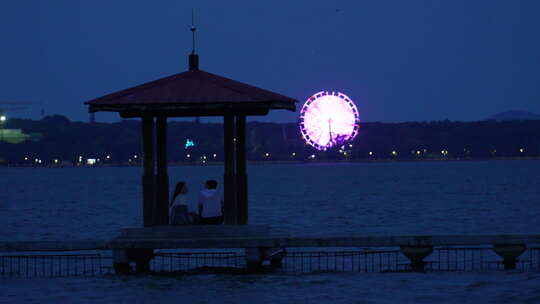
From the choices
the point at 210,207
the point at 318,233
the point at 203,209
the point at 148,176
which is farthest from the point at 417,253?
the point at 318,233

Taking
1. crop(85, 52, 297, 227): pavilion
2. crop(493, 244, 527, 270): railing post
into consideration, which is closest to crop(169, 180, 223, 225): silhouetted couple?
crop(85, 52, 297, 227): pavilion

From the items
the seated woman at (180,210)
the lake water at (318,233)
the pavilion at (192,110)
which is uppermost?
the pavilion at (192,110)

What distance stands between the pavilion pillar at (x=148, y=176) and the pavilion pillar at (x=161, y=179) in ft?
1.25

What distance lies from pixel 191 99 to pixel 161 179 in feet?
9.18

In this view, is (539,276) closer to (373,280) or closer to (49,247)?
(373,280)

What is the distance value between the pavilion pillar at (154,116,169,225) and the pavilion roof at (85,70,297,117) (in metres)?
0.62

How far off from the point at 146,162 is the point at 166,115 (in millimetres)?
1397

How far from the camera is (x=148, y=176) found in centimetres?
2823

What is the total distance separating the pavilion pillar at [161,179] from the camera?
28.7 m

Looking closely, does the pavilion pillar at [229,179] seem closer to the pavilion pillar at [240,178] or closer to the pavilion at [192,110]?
the pavilion at [192,110]

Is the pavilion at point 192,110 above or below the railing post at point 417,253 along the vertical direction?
above

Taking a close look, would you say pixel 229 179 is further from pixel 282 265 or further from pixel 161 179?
pixel 282 265

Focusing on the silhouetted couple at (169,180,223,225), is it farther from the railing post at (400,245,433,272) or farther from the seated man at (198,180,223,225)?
the railing post at (400,245,433,272)

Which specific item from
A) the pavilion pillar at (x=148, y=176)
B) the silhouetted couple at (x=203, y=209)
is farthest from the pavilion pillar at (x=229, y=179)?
the pavilion pillar at (x=148, y=176)
